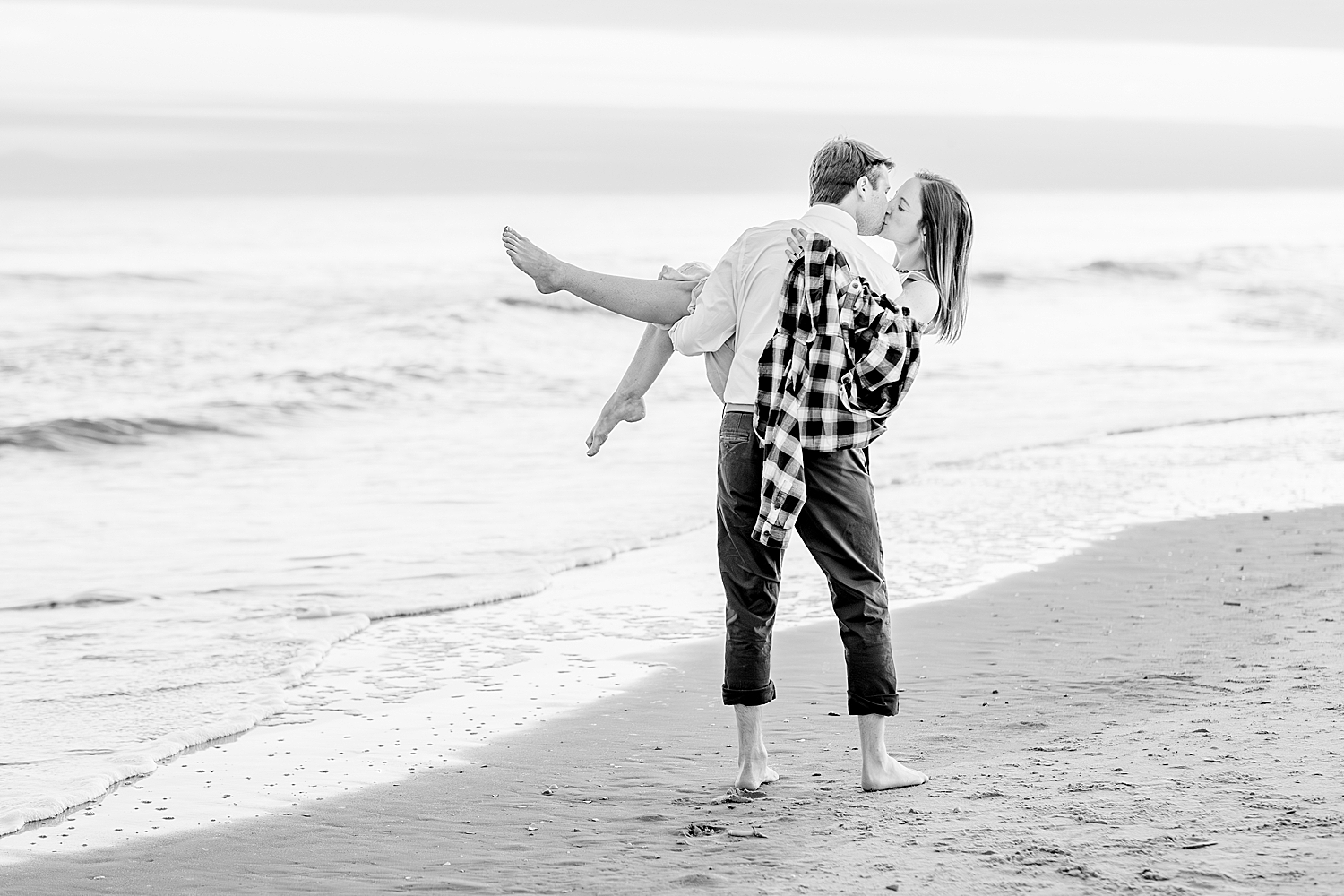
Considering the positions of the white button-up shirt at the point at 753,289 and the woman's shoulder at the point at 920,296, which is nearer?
the white button-up shirt at the point at 753,289

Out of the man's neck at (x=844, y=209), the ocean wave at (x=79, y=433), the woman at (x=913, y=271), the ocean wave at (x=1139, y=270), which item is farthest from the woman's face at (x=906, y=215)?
the ocean wave at (x=1139, y=270)

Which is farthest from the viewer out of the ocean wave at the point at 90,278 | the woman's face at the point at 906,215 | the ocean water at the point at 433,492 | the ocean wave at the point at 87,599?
the ocean wave at the point at 90,278

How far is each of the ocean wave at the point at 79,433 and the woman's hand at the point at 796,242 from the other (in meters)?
10.6

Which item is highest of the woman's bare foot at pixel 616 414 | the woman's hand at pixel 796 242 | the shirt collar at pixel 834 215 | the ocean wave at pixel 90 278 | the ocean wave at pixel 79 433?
the ocean wave at pixel 90 278

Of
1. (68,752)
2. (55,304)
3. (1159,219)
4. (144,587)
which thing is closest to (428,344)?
(55,304)

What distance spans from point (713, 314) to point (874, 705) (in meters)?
1.11

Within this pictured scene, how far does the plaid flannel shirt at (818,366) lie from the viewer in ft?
11.3

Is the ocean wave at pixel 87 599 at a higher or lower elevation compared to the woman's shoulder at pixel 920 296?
lower

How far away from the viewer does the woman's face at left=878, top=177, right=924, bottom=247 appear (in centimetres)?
364

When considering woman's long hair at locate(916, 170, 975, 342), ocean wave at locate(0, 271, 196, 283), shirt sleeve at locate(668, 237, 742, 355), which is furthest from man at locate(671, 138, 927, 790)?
ocean wave at locate(0, 271, 196, 283)

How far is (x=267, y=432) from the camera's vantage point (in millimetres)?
13891

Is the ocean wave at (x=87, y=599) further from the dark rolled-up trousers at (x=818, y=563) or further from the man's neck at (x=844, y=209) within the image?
the man's neck at (x=844, y=209)

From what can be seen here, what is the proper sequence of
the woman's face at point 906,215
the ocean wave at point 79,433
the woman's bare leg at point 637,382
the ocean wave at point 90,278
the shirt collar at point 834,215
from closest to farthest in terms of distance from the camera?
the shirt collar at point 834,215 < the woman's face at point 906,215 < the woman's bare leg at point 637,382 < the ocean wave at point 79,433 < the ocean wave at point 90,278

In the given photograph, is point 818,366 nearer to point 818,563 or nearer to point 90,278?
point 818,563
